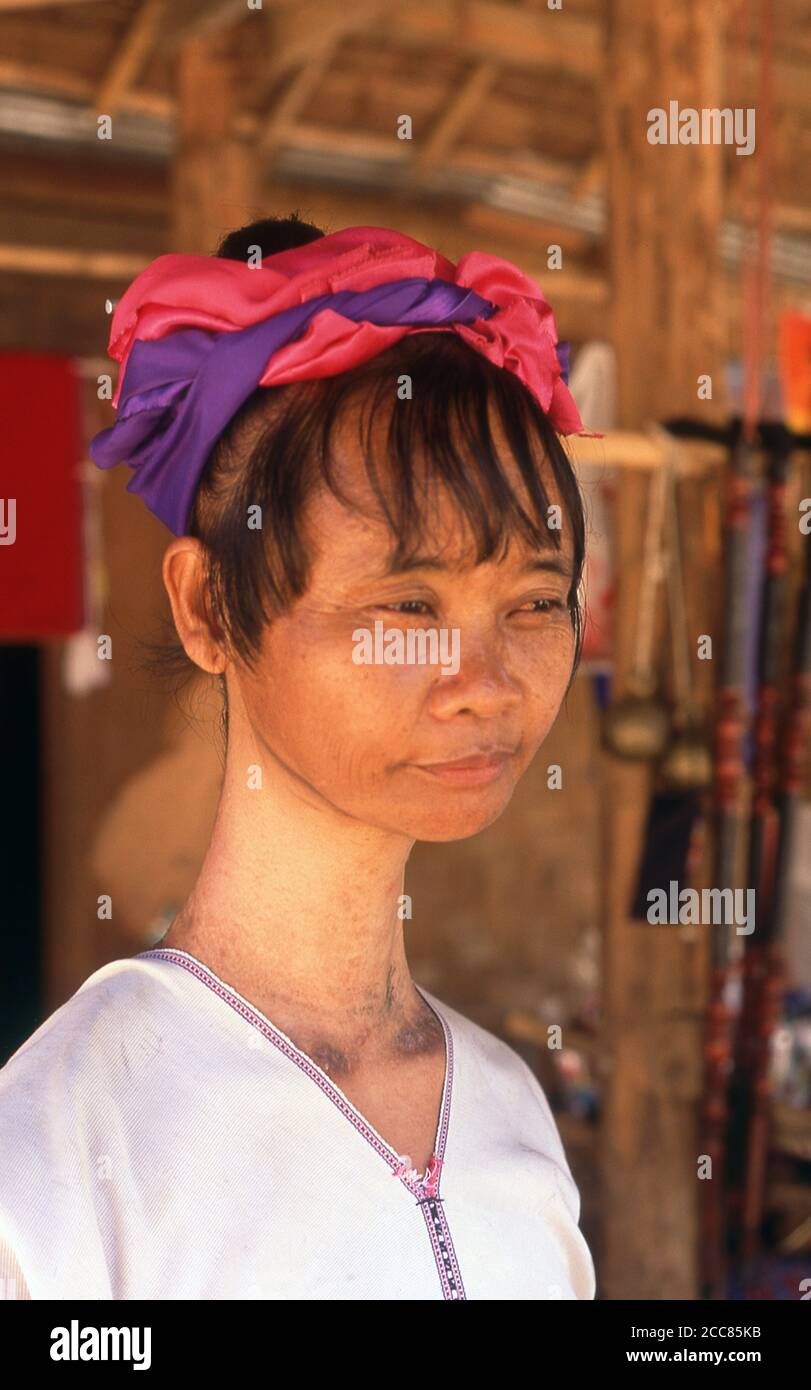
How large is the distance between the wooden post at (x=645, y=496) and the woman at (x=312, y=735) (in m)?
1.92

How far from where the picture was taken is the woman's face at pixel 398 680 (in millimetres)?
1045

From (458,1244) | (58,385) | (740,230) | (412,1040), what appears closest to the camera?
(458,1244)

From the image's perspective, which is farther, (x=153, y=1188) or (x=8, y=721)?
(x=8, y=721)

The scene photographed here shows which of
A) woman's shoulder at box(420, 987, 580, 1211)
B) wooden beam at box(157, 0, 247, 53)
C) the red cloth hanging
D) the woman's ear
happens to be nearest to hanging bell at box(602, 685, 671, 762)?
the red cloth hanging

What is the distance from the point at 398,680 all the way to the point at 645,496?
2.08 m

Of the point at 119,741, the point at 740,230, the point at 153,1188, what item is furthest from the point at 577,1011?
the point at 153,1188

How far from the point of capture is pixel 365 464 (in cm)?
107

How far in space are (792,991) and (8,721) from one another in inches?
105

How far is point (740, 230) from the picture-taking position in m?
6.42

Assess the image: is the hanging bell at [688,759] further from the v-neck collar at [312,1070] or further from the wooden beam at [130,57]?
the wooden beam at [130,57]

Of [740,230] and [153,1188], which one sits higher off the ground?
[740,230]

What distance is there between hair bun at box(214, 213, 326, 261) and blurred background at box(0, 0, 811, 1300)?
0.52 feet

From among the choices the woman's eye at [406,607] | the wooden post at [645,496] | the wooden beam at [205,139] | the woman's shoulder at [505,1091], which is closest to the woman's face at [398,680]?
the woman's eye at [406,607]
